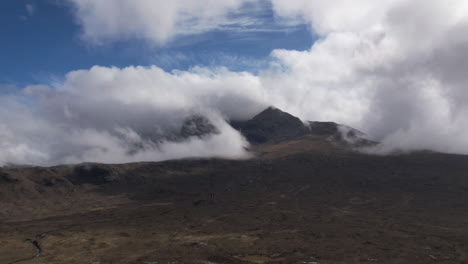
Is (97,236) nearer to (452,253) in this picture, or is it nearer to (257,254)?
(257,254)

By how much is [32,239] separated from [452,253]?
183 m

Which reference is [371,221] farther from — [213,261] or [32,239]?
[32,239]

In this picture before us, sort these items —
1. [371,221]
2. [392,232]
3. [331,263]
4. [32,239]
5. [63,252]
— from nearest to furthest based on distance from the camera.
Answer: [331,263], [63,252], [392,232], [32,239], [371,221]

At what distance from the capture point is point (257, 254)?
130 m

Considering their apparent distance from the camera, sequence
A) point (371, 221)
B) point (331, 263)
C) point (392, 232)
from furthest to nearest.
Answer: point (371, 221) → point (392, 232) → point (331, 263)

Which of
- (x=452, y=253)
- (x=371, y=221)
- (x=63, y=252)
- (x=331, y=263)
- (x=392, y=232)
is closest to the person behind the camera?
(x=331, y=263)

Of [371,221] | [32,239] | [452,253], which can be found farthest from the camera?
[371,221]

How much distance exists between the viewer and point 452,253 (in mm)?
127500

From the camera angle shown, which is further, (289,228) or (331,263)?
(289,228)

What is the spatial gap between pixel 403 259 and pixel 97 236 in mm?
136692

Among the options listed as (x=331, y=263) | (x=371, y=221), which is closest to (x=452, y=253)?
(x=331, y=263)

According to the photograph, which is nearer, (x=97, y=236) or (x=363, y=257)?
(x=363, y=257)

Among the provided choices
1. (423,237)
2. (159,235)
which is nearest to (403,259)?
(423,237)

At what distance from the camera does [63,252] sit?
145 m
